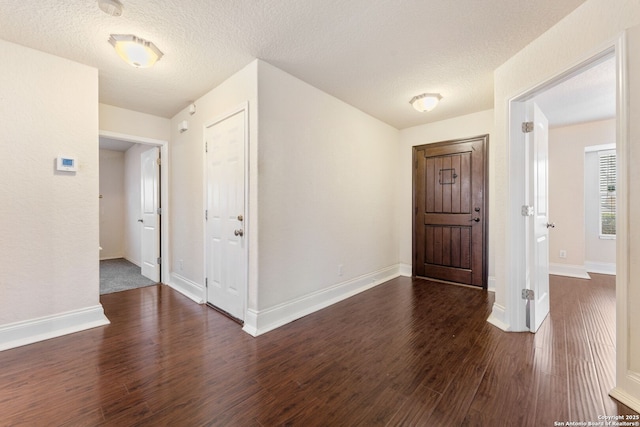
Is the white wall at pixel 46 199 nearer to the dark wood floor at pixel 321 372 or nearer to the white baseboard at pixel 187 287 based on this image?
the dark wood floor at pixel 321 372

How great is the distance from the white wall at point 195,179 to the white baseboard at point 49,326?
3.23 feet

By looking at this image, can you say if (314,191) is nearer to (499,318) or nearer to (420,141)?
(499,318)

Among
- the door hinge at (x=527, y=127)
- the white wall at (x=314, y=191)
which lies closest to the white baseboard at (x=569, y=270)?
the white wall at (x=314, y=191)

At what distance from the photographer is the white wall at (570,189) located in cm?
431

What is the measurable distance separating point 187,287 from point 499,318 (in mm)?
3583

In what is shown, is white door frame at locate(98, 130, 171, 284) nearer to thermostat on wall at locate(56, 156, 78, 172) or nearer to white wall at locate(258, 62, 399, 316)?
thermostat on wall at locate(56, 156, 78, 172)

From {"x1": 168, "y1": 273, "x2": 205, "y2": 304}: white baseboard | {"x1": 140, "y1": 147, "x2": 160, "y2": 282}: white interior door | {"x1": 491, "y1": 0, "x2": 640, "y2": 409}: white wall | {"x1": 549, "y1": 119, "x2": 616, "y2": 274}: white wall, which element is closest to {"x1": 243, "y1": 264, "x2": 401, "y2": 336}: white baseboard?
{"x1": 168, "y1": 273, "x2": 205, "y2": 304}: white baseboard

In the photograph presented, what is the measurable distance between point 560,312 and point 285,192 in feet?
10.4

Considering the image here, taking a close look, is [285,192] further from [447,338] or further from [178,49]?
[447,338]

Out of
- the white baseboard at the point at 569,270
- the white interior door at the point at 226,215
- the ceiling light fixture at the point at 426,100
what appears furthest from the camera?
the white baseboard at the point at 569,270

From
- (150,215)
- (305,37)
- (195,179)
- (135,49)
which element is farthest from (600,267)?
(150,215)

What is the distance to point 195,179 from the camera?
3375mm

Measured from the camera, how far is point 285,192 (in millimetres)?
2652

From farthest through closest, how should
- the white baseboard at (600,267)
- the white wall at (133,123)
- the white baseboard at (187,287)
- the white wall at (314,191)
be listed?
the white baseboard at (600,267)
the white wall at (133,123)
the white baseboard at (187,287)
the white wall at (314,191)
